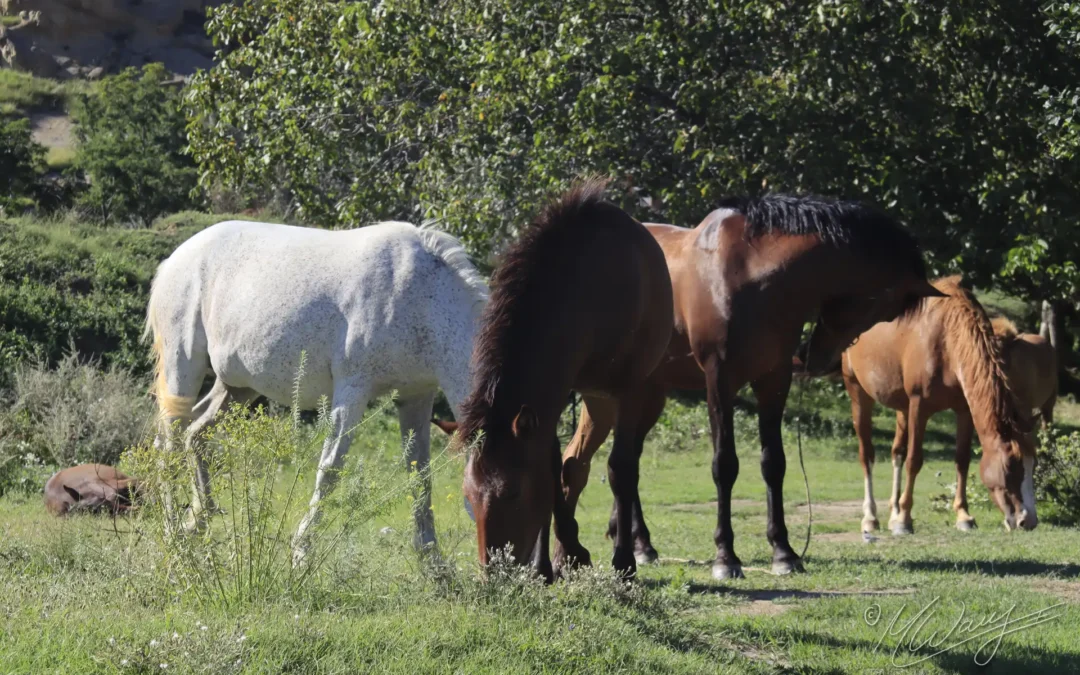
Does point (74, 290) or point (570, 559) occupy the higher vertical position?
point (74, 290)

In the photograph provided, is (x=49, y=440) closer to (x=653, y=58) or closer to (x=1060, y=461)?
(x=653, y=58)

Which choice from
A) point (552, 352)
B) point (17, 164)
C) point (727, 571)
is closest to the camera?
point (552, 352)

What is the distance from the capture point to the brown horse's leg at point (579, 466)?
19.5 ft

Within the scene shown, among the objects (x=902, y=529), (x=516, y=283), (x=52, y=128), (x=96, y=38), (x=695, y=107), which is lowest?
(x=902, y=529)

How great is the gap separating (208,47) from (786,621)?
4478 centimetres

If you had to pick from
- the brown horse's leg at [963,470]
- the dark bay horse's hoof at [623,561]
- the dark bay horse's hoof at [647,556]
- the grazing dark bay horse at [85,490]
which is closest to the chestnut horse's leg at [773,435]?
the dark bay horse's hoof at [647,556]

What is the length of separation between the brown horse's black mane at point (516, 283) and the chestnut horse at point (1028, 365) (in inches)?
285

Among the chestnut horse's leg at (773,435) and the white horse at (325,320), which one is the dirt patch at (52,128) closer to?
the white horse at (325,320)

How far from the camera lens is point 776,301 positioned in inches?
286

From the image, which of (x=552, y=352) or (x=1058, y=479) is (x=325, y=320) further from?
(x=1058, y=479)

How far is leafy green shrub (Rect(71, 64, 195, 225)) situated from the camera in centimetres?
2698

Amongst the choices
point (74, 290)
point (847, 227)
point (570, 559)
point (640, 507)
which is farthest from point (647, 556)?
point (74, 290)

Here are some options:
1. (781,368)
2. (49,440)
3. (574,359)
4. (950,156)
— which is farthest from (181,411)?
(950,156)

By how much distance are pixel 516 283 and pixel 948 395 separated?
6738mm
